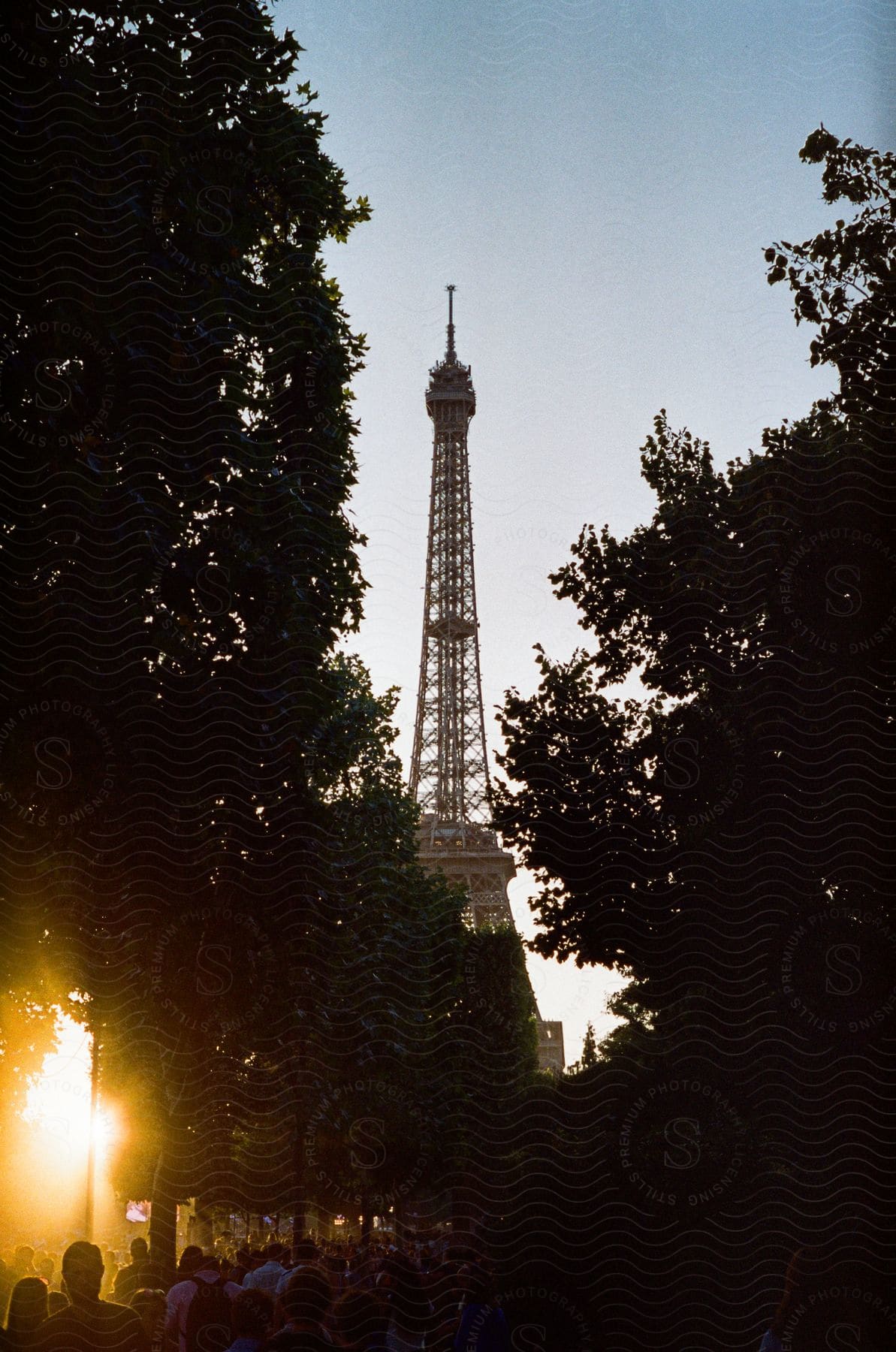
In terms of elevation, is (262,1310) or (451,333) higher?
(451,333)

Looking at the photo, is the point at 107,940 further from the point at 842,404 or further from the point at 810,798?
the point at 842,404

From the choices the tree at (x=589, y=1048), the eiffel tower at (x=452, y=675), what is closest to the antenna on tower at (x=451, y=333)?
the eiffel tower at (x=452, y=675)

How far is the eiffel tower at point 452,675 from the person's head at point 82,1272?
60657 mm

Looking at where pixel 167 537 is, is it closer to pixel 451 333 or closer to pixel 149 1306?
pixel 149 1306

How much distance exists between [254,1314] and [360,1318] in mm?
700

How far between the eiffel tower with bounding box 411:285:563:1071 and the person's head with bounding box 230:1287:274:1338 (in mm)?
60799

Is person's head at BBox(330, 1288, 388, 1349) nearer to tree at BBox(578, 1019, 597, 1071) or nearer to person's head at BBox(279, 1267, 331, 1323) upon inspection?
person's head at BBox(279, 1267, 331, 1323)

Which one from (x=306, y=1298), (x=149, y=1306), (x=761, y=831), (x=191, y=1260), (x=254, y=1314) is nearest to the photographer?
(x=306, y=1298)

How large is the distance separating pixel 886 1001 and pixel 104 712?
7370 mm

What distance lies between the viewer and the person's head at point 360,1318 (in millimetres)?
7281

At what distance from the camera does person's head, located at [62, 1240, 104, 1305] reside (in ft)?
23.1

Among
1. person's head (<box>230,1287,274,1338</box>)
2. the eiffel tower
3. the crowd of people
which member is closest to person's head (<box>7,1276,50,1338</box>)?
the crowd of people

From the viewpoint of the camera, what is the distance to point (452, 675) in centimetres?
7562

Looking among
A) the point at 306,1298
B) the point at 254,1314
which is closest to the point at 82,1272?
the point at 254,1314
